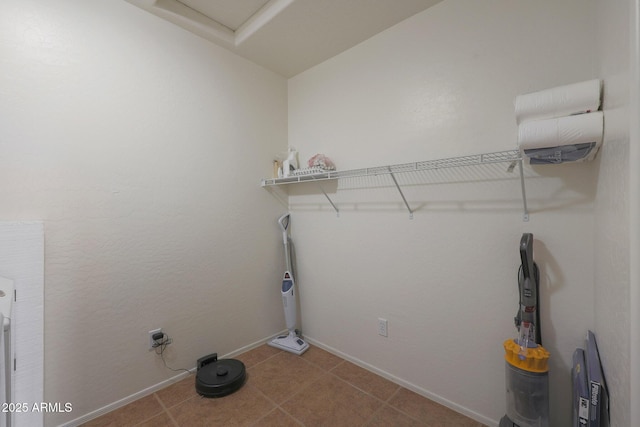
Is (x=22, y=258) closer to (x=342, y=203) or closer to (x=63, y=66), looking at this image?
(x=63, y=66)

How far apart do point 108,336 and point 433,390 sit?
2.09 meters

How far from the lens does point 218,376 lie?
187cm

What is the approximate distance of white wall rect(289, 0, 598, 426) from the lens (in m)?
1.31

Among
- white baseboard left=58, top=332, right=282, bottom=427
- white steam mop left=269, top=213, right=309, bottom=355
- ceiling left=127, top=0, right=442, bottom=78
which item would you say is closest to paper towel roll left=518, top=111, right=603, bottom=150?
ceiling left=127, top=0, right=442, bottom=78

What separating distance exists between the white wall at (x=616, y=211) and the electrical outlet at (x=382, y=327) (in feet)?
3.77

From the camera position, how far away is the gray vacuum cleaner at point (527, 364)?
1.16m

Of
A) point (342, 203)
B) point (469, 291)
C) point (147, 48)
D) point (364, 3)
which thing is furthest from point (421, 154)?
point (147, 48)

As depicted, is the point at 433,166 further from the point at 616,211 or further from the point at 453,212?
the point at 616,211

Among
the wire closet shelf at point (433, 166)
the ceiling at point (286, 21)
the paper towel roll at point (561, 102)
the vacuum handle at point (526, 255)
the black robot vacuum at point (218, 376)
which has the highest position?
the ceiling at point (286, 21)

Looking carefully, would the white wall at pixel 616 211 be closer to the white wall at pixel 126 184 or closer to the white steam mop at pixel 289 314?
the white steam mop at pixel 289 314

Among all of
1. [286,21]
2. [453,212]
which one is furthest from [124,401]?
[286,21]

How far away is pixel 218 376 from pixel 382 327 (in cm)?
122

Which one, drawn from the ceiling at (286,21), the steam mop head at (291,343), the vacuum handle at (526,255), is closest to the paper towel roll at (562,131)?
the vacuum handle at (526,255)

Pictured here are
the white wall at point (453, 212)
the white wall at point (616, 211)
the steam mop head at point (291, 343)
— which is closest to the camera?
the white wall at point (616, 211)
